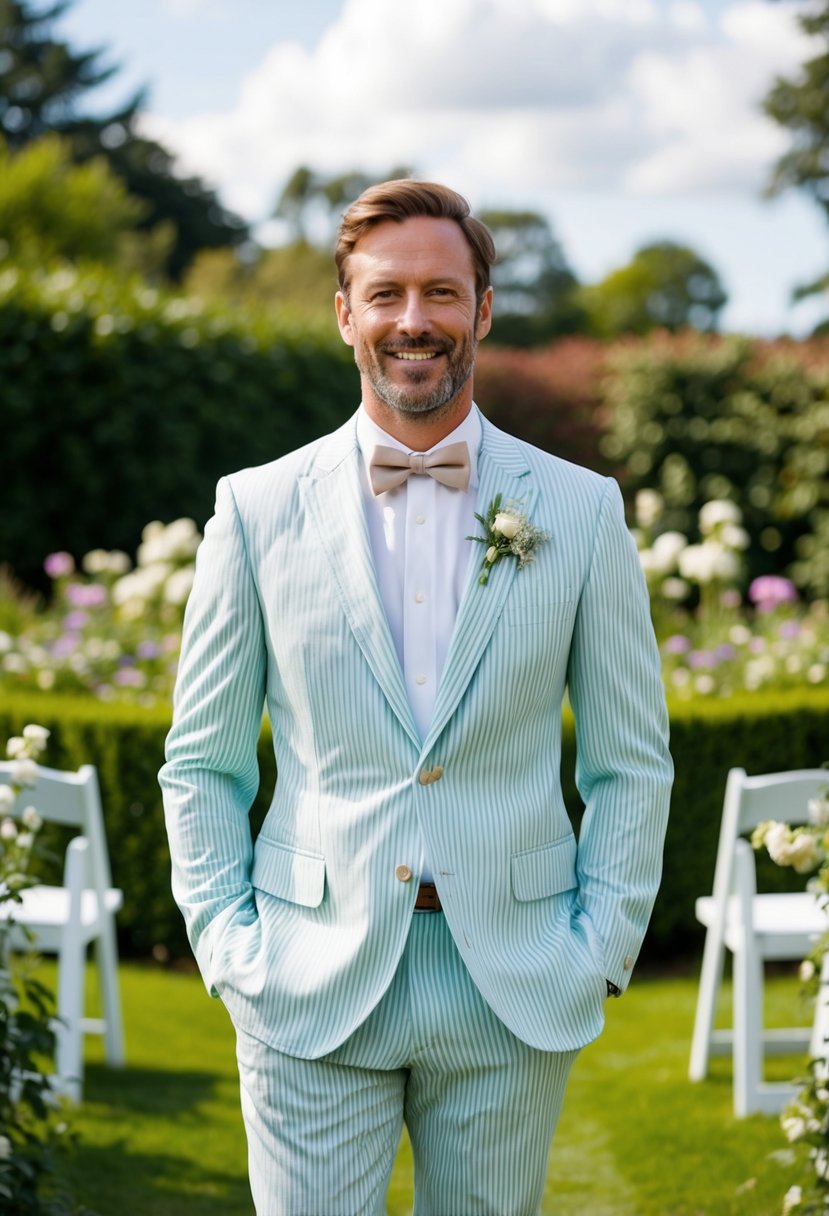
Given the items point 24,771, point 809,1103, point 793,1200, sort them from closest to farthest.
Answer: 1. point 793,1200
2. point 809,1103
3. point 24,771

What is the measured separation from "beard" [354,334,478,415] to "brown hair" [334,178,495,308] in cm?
15

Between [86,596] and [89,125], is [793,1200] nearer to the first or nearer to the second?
[86,596]

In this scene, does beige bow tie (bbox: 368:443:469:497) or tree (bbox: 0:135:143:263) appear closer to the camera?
beige bow tie (bbox: 368:443:469:497)

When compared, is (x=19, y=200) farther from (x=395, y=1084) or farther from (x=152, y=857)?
(x=395, y=1084)

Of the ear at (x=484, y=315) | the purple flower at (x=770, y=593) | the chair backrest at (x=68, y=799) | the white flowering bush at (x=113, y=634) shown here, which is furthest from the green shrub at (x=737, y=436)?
the ear at (x=484, y=315)

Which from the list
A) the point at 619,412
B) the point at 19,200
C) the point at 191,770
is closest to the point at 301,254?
the point at 19,200

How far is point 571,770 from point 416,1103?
3803 mm

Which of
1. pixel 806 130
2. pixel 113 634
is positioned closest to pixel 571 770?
pixel 113 634

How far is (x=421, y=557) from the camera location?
7.77 feet

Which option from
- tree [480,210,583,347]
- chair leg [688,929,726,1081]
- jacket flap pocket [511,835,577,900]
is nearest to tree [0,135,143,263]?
chair leg [688,929,726,1081]

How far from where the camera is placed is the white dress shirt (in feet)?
7.59

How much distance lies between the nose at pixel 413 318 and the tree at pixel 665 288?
→ 6942 centimetres

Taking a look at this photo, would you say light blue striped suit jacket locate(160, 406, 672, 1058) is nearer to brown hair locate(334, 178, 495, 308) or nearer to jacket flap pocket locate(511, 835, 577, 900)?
jacket flap pocket locate(511, 835, 577, 900)

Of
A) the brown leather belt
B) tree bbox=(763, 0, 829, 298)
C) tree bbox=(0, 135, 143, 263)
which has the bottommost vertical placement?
the brown leather belt
